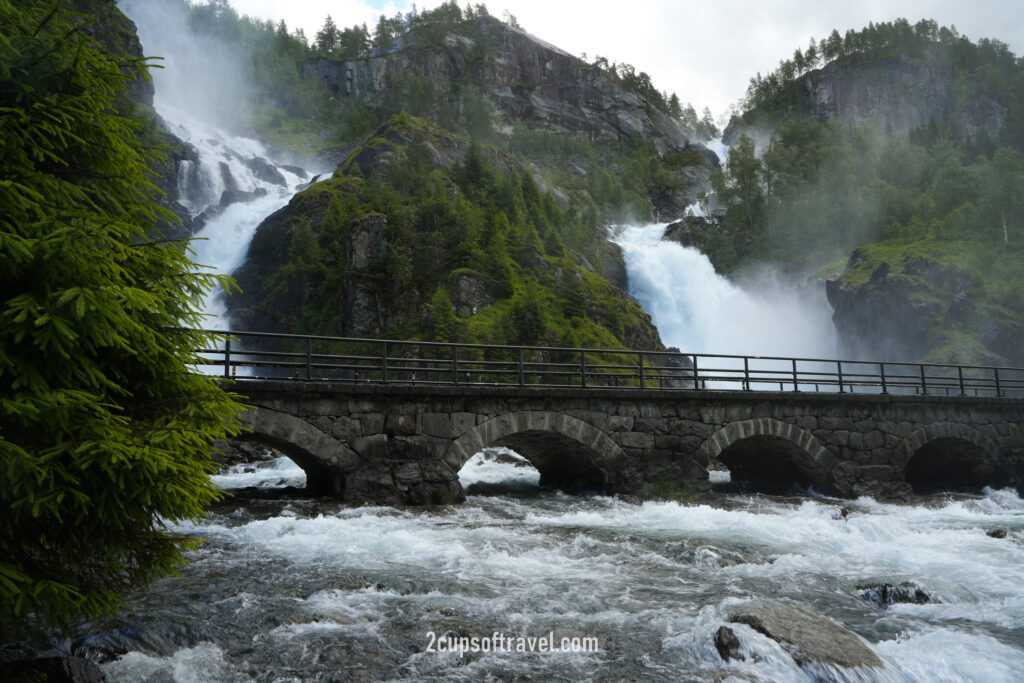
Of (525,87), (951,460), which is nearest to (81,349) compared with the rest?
(951,460)

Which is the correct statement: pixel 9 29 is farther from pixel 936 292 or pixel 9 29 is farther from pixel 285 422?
pixel 936 292

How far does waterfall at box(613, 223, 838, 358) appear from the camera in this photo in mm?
59812

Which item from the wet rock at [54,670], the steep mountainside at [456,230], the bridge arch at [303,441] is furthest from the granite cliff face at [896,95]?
the wet rock at [54,670]

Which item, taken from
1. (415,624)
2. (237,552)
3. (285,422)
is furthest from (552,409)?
(415,624)

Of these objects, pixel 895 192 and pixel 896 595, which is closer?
pixel 896 595

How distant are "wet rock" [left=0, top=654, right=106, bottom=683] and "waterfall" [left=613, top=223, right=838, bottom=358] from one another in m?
53.8

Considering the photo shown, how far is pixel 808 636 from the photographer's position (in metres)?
7.32

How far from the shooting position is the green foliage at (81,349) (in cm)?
480

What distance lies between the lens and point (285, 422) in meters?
14.6

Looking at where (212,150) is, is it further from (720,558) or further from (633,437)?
(720,558)

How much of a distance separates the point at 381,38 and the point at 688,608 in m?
134

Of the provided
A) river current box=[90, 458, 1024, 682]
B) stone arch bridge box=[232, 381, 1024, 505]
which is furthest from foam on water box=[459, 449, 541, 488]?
river current box=[90, 458, 1024, 682]

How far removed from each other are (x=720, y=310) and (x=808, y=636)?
190ft

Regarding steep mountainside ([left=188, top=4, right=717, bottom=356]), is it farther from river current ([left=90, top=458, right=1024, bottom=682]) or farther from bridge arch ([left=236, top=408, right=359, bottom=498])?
river current ([left=90, top=458, right=1024, bottom=682])
